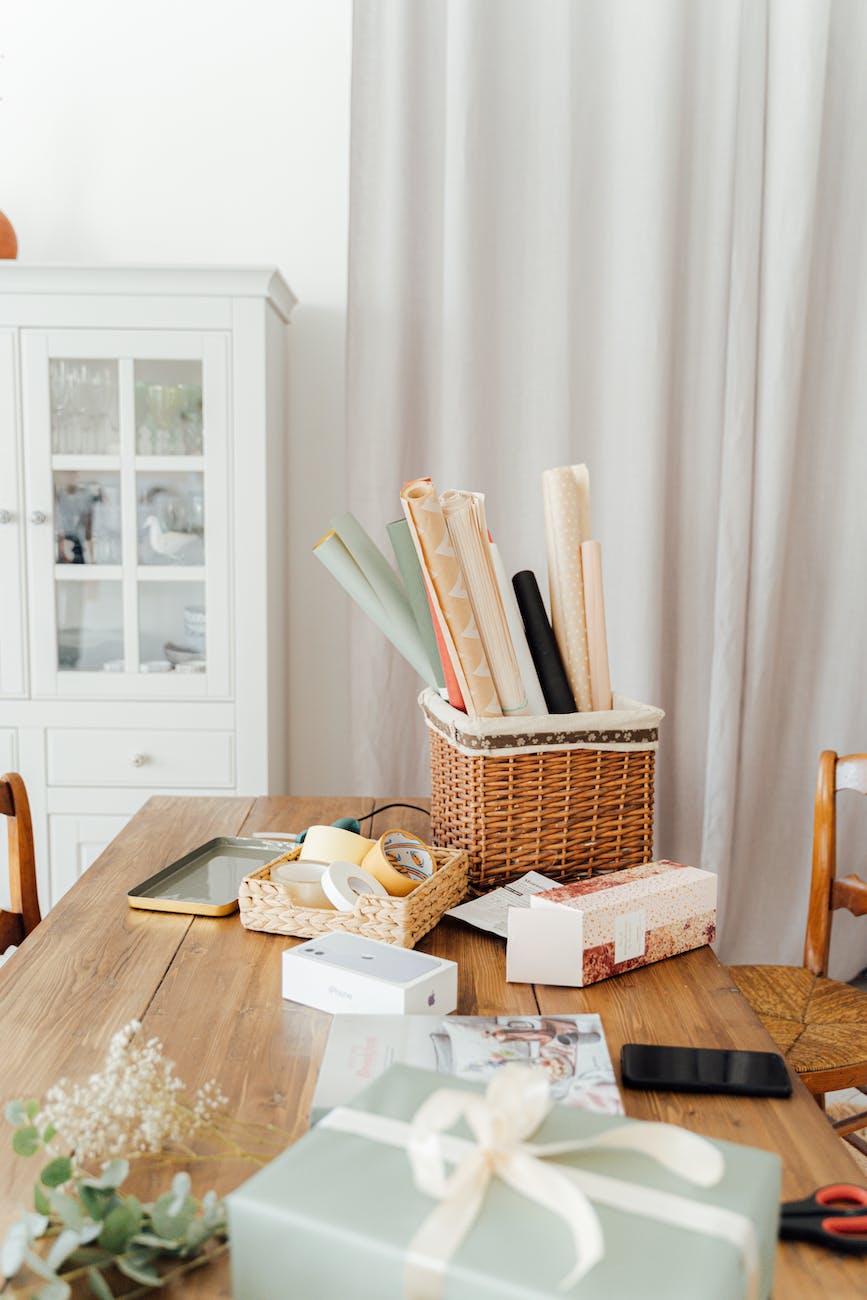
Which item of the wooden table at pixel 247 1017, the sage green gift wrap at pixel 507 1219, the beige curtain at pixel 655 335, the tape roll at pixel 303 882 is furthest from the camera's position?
the beige curtain at pixel 655 335

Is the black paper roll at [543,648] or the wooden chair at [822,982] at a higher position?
the black paper roll at [543,648]

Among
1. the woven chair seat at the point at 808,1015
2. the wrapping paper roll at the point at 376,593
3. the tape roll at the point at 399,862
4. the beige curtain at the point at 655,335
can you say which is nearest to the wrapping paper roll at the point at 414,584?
the wrapping paper roll at the point at 376,593

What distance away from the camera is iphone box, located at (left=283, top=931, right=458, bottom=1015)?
0.92m

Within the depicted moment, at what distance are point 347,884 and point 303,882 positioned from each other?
0.08 metres

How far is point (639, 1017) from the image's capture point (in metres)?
0.97

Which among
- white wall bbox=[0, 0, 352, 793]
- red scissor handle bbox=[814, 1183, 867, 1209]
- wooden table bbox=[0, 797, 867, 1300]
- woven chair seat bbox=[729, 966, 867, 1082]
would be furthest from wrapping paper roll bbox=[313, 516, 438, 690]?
white wall bbox=[0, 0, 352, 793]

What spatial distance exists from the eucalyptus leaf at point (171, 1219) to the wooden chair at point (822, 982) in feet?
3.44

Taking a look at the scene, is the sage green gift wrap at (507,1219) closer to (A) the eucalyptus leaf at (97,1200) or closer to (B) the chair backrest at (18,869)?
(A) the eucalyptus leaf at (97,1200)

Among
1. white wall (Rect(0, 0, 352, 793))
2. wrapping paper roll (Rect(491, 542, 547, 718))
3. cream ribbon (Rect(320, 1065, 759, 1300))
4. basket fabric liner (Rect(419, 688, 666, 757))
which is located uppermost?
white wall (Rect(0, 0, 352, 793))

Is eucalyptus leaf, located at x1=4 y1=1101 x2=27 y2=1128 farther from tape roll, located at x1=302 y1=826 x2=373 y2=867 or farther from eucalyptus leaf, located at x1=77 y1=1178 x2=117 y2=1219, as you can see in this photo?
tape roll, located at x1=302 y1=826 x2=373 y2=867

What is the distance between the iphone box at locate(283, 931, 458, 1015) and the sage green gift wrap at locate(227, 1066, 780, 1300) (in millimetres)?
295

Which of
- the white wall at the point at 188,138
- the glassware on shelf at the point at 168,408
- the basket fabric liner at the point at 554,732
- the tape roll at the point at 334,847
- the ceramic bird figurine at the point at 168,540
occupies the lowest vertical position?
the tape roll at the point at 334,847

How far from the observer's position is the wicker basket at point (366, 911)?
1086 mm

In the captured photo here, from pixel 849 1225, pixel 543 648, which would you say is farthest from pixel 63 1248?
pixel 543 648
